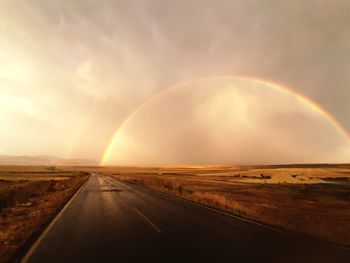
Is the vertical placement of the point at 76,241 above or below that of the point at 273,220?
below

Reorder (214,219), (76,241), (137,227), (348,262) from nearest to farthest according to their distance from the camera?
(348,262), (76,241), (137,227), (214,219)

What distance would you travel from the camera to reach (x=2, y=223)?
1378 centimetres

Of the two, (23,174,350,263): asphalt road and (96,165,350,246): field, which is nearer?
(23,174,350,263): asphalt road

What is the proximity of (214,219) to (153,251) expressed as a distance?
5.95m

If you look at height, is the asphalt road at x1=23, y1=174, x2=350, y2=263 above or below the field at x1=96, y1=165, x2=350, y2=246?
below

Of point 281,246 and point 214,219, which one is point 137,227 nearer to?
point 214,219

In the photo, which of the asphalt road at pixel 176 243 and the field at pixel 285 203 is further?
the field at pixel 285 203

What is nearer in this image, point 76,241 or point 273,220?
point 76,241

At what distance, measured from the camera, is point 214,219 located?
13.1 meters

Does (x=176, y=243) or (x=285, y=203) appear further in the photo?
(x=285, y=203)

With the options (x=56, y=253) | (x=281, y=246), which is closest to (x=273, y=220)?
(x=281, y=246)

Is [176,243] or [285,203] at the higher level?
[285,203]

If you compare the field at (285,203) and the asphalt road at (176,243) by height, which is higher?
the field at (285,203)

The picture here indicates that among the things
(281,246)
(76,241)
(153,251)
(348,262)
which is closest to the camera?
(348,262)
